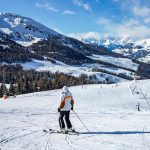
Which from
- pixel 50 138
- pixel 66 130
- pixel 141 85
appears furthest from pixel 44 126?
pixel 141 85

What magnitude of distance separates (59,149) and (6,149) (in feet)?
6.50

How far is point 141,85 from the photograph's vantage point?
93562mm

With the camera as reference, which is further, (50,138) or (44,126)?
(44,126)

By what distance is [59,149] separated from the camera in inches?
551

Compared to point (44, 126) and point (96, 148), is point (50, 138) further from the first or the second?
point (44, 126)

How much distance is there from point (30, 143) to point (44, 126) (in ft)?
19.0

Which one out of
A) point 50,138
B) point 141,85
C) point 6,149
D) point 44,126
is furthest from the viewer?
point 141,85

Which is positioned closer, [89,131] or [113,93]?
[89,131]

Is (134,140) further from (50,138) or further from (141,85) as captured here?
(141,85)

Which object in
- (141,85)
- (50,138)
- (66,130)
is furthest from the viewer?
(141,85)

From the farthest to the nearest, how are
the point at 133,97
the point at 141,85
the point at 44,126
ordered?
the point at 141,85
the point at 133,97
the point at 44,126

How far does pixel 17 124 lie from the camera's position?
21.6 m

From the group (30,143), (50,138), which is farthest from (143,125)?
(30,143)

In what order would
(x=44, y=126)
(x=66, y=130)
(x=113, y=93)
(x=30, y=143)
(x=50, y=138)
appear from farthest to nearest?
1. (x=113, y=93)
2. (x=44, y=126)
3. (x=66, y=130)
4. (x=50, y=138)
5. (x=30, y=143)
